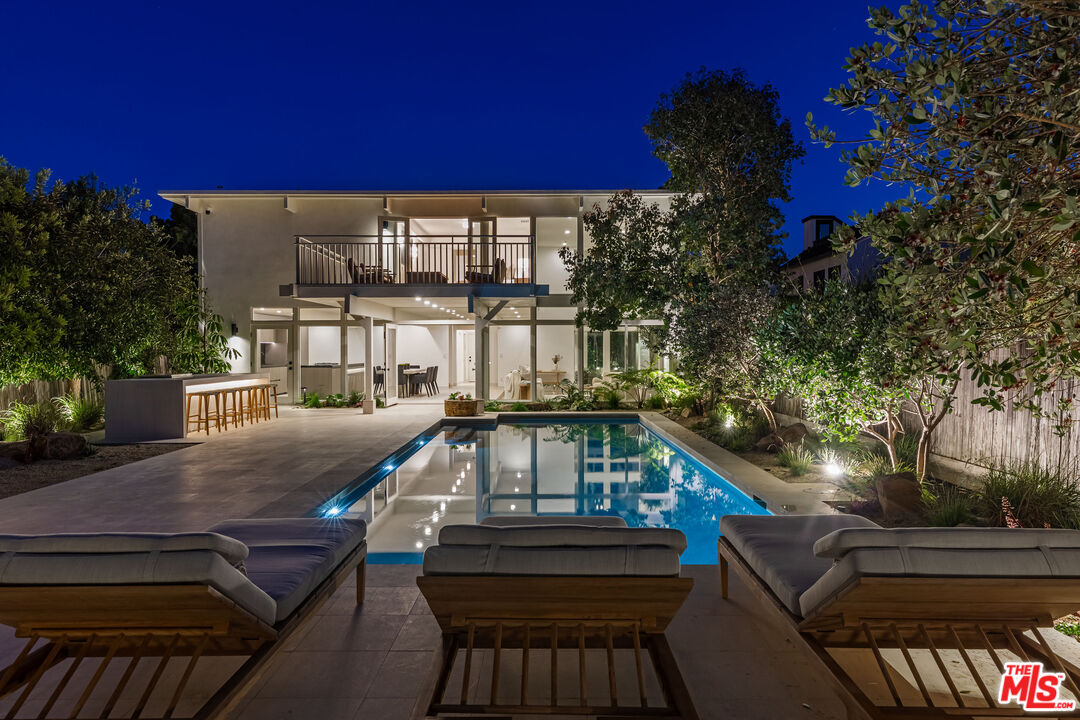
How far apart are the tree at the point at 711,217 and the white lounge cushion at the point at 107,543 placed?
23.3ft

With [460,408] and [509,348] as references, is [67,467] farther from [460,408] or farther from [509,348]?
[509,348]

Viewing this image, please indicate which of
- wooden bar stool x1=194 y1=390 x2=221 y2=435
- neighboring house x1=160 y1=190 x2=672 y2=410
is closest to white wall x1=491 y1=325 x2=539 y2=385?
neighboring house x1=160 y1=190 x2=672 y2=410

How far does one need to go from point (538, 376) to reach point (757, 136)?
817 cm

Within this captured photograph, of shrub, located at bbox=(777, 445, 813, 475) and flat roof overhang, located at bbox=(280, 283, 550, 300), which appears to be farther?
flat roof overhang, located at bbox=(280, 283, 550, 300)

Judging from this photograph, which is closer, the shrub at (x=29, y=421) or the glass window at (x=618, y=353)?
the shrub at (x=29, y=421)

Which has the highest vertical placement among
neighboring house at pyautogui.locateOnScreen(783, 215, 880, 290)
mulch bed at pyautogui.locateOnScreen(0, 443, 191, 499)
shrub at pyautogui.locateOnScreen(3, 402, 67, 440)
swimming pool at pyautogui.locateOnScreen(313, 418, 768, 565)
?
neighboring house at pyautogui.locateOnScreen(783, 215, 880, 290)

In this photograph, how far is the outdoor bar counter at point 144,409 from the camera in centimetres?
850

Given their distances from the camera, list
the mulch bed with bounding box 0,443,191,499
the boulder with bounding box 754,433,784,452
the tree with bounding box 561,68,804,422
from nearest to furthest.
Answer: the mulch bed with bounding box 0,443,191,499
the boulder with bounding box 754,433,784,452
the tree with bounding box 561,68,804,422

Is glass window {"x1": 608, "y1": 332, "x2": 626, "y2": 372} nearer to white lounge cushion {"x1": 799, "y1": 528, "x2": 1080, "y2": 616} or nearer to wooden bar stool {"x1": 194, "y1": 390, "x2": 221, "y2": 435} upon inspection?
wooden bar stool {"x1": 194, "y1": 390, "x2": 221, "y2": 435}

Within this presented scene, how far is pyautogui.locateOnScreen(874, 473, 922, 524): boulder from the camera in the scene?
441 centimetres

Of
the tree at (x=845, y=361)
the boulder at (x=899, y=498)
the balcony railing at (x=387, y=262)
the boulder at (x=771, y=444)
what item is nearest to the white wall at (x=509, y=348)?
the balcony railing at (x=387, y=262)

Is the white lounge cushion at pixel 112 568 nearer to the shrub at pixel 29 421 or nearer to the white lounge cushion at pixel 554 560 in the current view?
the white lounge cushion at pixel 554 560

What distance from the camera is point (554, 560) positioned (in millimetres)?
1957

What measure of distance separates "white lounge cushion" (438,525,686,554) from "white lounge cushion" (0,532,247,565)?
840 mm
